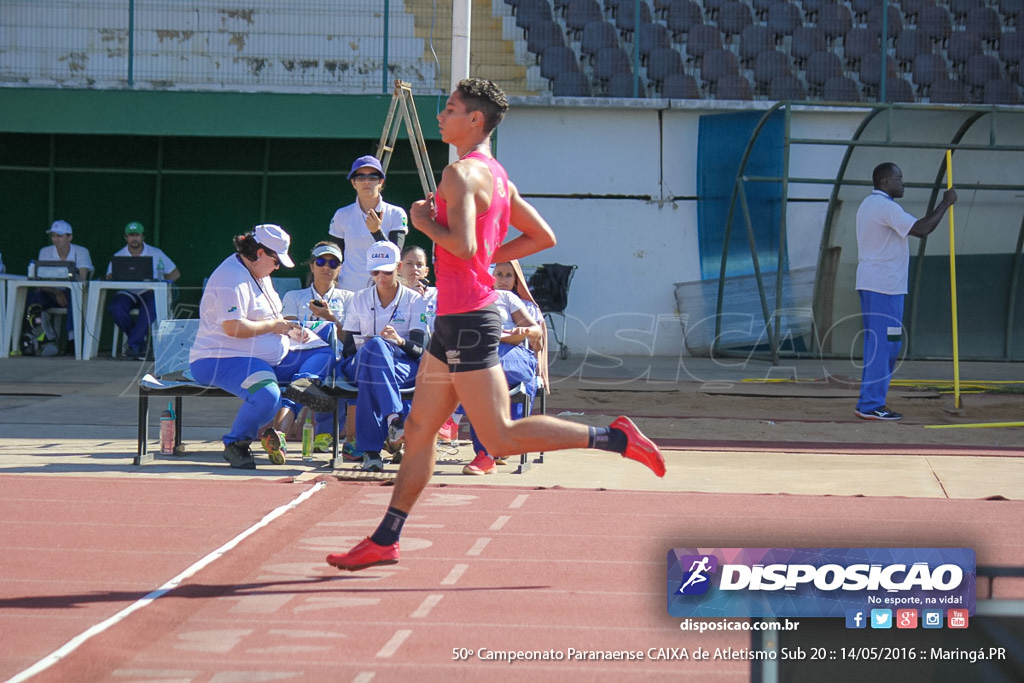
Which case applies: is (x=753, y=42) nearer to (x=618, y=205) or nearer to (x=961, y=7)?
(x=961, y=7)

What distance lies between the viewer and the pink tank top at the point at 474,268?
4816 mm

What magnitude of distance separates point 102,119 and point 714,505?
1138 centimetres

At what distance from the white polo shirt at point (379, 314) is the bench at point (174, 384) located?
0.49m

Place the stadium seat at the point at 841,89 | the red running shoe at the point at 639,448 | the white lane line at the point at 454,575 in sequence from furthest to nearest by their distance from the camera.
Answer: the stadium seat at the point at 841,89 → the red running shoe at the point at 639,448 → the white lane line at the point at 454,575

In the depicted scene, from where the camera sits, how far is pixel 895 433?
30.2ft

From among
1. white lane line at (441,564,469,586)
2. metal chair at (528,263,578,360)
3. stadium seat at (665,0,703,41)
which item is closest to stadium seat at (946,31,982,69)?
stadium seat at (665,0,703,41)

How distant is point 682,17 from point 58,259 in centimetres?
1017

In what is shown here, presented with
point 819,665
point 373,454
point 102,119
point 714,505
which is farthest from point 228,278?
point 102,119

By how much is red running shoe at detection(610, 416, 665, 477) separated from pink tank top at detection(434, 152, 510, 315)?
773mm

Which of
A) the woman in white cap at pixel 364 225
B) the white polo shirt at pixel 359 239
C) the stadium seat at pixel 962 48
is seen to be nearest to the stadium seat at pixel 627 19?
the stadium seat at pixel 962 48

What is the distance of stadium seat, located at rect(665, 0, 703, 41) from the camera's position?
61.9ft

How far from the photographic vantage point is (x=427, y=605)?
4352 millimetres

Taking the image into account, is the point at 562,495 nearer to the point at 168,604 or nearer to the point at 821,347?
the point at 168,604

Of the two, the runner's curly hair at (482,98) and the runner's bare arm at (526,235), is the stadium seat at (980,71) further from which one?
the runner's curly hair at (482,98)
